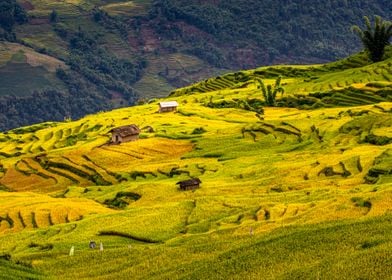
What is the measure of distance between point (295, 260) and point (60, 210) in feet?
98.6

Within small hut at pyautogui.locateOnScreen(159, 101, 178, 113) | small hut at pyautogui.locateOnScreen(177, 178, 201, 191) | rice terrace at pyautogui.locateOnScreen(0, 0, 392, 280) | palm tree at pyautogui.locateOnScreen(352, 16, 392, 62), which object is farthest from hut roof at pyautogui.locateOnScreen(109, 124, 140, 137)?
palm tree at pyautogui.locateOnScreen(352, 16, 392, 62)

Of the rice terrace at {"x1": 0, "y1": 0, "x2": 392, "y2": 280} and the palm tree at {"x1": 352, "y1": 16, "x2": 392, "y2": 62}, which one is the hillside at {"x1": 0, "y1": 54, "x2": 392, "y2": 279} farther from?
the palm tree at {"x1": 352, "y1": 16, "x2": 392, "y2": 62}

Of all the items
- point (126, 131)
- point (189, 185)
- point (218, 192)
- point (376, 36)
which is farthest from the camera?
point (376, 36)

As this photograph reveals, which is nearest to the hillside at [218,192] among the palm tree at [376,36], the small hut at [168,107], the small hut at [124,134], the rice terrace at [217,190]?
the rice terrace at [217,190]

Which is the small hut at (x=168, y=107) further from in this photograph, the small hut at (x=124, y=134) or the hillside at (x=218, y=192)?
A: the small hut at (x=124, y=134)

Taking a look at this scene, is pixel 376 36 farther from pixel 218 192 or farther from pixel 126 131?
pixel 218 192

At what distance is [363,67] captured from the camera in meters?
120

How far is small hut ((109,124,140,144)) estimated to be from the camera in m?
85.6

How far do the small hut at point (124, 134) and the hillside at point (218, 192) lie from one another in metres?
1.88

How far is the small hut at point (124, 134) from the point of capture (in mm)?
85575

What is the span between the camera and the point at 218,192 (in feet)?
170

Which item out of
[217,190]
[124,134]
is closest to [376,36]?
[124,134]

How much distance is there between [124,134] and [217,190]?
34.7 metres

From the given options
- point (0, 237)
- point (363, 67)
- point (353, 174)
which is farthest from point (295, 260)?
point (363, 67)
